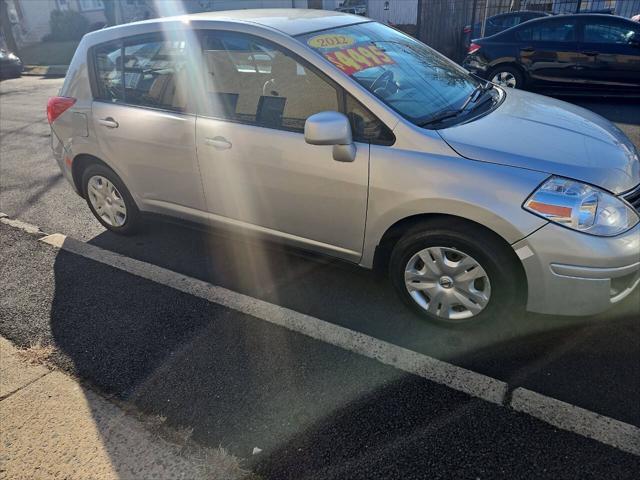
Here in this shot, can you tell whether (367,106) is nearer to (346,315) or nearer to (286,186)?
(286,186)

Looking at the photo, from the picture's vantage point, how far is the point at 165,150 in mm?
3482

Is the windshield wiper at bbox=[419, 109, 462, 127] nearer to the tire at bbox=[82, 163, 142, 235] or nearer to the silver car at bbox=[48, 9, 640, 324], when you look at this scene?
the silver car at bbox=[48, 9, 640, 324]

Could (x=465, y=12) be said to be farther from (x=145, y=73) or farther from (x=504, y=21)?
(x=145, y=73)

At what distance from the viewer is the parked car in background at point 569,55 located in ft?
24.9

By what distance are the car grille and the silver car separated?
0.04ft

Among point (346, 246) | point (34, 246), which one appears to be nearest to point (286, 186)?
point (346, 246)

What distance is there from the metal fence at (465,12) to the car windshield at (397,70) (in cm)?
1049

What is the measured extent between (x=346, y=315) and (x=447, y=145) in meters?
1.24

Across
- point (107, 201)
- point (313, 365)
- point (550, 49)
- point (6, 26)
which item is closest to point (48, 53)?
point (6, 26)

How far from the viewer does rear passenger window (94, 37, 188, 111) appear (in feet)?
11.2

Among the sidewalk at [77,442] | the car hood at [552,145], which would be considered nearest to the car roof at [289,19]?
the car hood at [552,145]

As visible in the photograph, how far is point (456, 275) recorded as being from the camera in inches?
106

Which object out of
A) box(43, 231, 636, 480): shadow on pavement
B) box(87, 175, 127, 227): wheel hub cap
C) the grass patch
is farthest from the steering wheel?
the grass patch

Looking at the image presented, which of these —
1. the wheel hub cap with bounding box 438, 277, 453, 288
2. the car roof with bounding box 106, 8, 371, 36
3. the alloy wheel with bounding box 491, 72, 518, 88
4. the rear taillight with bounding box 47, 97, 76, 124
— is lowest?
the alloy wheel with bounding box 491, 72, 518, 88
